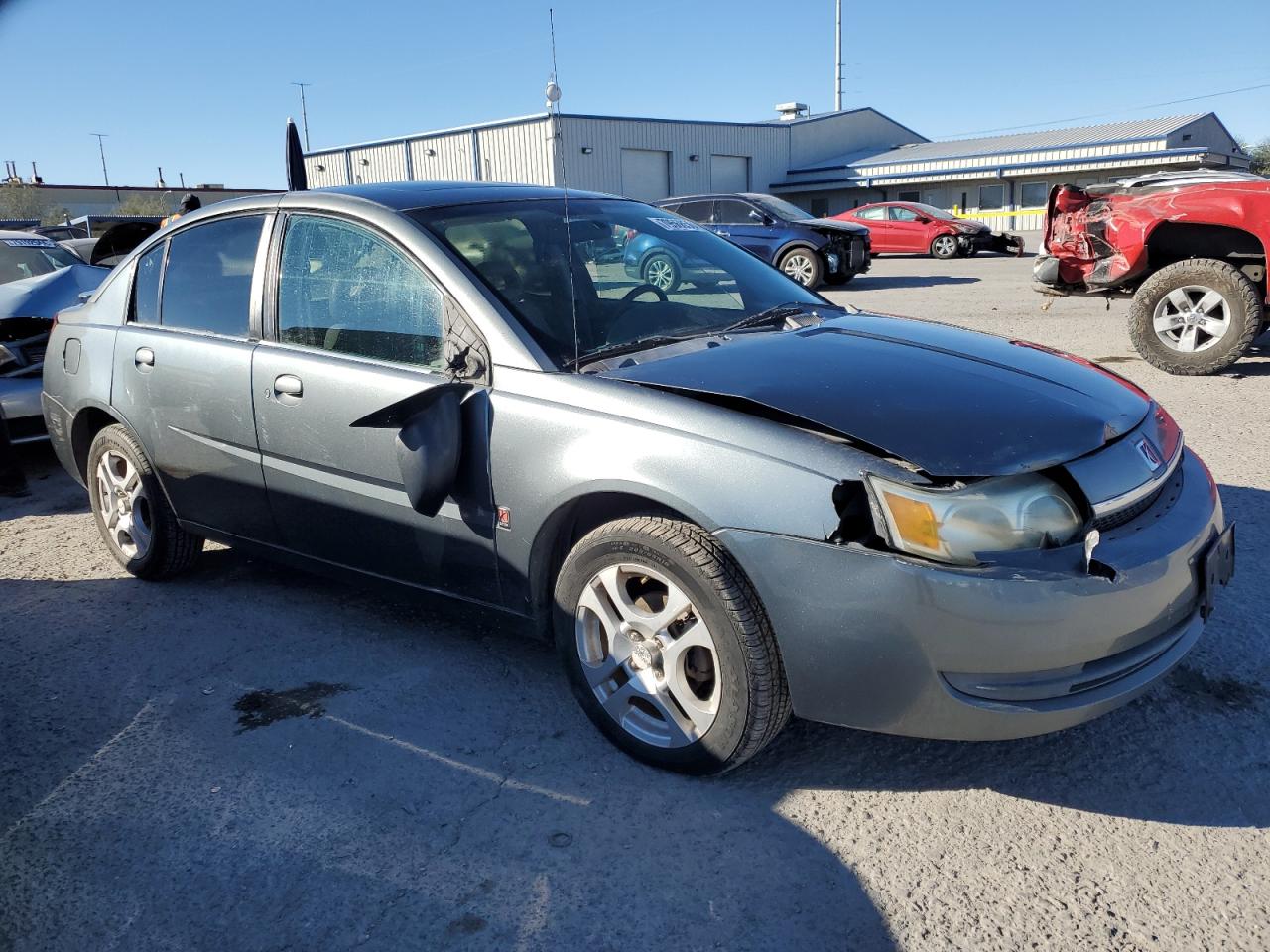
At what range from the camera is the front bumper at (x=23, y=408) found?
621cm

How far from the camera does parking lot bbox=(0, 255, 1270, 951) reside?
223 centimetres

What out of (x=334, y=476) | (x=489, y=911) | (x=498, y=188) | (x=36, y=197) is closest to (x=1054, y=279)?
(x=498, y=188)

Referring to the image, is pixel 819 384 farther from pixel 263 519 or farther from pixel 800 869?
pixel 263 519

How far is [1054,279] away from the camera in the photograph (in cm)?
845

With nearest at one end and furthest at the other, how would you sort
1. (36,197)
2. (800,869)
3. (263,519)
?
(800,869), (263,519), (36,197)

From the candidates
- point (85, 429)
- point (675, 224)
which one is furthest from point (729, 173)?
point (85, 429)

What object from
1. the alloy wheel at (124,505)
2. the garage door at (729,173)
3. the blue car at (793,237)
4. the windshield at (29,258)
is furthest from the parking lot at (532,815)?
the garage door at (729,173)

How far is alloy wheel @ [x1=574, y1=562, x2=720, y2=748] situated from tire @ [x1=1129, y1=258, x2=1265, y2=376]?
6.53m

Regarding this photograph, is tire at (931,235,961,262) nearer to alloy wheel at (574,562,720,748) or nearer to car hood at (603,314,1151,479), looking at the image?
car hood at (603,314,1151,479)

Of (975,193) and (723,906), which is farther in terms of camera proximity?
(975,193)

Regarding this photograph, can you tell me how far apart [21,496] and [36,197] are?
57.7 metres

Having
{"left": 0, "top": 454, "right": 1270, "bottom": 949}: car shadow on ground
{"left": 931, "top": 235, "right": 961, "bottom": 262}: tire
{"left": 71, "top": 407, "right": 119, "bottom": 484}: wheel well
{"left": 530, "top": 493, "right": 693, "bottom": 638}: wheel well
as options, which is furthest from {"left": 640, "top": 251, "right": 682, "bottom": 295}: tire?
{"left": 931, "top": 235, "right": 961, "bottom": 262}: tire

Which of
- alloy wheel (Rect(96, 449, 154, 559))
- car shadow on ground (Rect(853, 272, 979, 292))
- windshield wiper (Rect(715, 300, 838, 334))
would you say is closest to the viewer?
windshield wiper (Rect(715, 300, 838, 334))

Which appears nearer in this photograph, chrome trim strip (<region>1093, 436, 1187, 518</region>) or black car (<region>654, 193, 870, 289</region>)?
chrome trim strip (<region>1093, 436, 1187, 518</region>)
